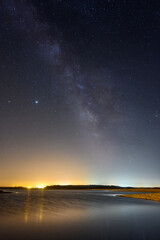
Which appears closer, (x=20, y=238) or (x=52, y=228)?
(x=20, y=238)

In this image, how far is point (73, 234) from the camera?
527 inches

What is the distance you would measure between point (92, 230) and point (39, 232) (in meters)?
3.36

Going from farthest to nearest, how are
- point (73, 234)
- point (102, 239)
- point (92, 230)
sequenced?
point (92, 230), point (73, 234), point (102, 239)

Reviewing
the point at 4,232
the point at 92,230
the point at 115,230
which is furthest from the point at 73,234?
the point at 4,232

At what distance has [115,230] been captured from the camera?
14.7m

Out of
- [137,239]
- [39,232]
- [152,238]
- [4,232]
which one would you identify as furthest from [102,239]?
[4,232]

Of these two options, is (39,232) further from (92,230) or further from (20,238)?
(92,230)

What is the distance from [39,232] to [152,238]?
6350 millimetres

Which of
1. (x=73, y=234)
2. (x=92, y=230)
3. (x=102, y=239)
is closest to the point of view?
(x=102, y=239)

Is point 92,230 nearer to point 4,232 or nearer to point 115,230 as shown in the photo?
point 115,230

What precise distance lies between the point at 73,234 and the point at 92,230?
1.80 metres

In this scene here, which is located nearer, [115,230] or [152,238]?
[152,238]

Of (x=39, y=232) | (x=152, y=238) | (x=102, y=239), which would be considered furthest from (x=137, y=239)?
(x=39, y=232)

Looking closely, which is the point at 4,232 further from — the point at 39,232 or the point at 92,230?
the point at 92,230
